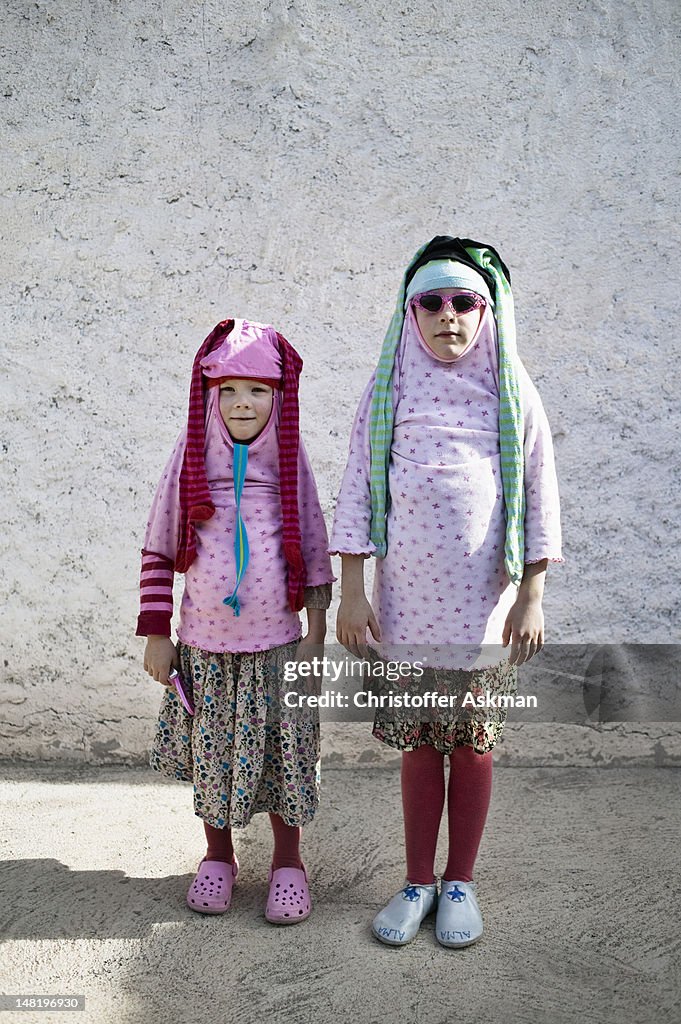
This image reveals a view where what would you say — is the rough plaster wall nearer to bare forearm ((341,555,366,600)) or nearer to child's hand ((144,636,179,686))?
child's hand ((144,636,179,686))

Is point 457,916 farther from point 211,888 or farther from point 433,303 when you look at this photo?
point 433,303

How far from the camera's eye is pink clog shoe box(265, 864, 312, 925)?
218cm

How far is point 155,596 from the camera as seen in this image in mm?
2201

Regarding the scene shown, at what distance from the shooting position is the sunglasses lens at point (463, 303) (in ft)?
6.72

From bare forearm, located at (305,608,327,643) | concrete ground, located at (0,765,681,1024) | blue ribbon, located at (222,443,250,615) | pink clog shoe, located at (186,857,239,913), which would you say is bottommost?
concrete ground, located at (0,765,681,1024)

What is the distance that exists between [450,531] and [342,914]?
3.41 ft

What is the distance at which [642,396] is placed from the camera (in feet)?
10.3

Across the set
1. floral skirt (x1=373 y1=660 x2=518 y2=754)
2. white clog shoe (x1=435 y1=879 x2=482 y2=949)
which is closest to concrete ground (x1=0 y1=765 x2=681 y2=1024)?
white clog shoe (x1=435 y1=879 x2=482 y2=949)

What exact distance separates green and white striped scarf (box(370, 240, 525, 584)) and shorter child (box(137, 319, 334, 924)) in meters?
0.22

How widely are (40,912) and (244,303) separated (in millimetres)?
2010

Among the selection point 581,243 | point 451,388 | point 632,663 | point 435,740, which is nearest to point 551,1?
point 581,243

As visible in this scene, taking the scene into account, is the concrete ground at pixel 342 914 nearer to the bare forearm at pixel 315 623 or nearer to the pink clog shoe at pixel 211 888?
the pink clog shoe at pixel 211 888

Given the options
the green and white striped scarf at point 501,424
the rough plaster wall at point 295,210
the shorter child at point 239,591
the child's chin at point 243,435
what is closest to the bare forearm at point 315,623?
the shorter child at point 239,591

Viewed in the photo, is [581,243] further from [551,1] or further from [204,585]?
[204,585]
